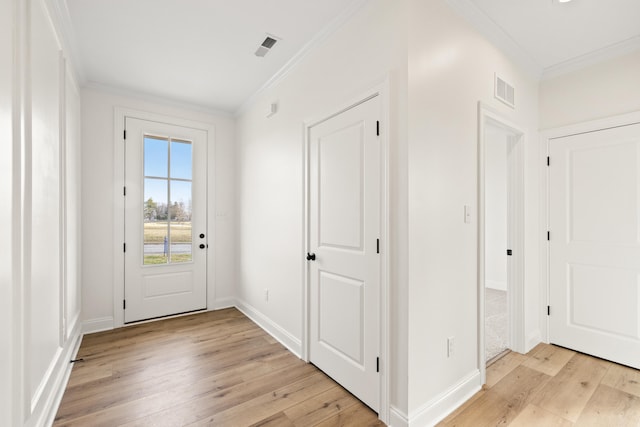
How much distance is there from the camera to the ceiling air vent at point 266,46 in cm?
243

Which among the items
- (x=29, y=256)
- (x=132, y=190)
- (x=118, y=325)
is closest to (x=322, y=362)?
(x=29, y=256)

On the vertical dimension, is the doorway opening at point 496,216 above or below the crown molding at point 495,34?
below

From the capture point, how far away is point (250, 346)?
2891 millimetres

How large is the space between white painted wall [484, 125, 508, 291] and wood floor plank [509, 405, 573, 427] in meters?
3.53

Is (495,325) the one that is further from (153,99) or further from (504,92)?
(153,99)

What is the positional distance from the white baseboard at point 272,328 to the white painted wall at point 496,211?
4046mm

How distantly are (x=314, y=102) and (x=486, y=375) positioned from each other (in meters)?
2.62

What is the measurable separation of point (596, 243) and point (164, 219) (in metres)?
4.55

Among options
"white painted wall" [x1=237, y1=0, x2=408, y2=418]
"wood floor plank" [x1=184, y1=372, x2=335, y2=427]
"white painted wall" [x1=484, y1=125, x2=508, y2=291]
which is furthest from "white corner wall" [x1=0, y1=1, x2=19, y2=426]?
"white painted wall" [x1=484, y1=125, x2=508, y2=291]

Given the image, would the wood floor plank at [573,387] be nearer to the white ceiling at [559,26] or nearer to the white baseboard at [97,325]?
the white ceiling at [559,26]

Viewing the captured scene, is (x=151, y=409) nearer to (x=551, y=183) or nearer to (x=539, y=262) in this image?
(x=539, y=262)

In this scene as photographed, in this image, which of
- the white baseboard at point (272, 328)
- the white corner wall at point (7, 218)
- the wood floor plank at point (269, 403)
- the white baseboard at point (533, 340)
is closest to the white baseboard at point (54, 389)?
the white corner wall at point (7, 218)

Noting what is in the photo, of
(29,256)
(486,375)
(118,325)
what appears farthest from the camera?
(118,325)

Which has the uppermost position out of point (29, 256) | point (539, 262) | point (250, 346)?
point (29, 256)
